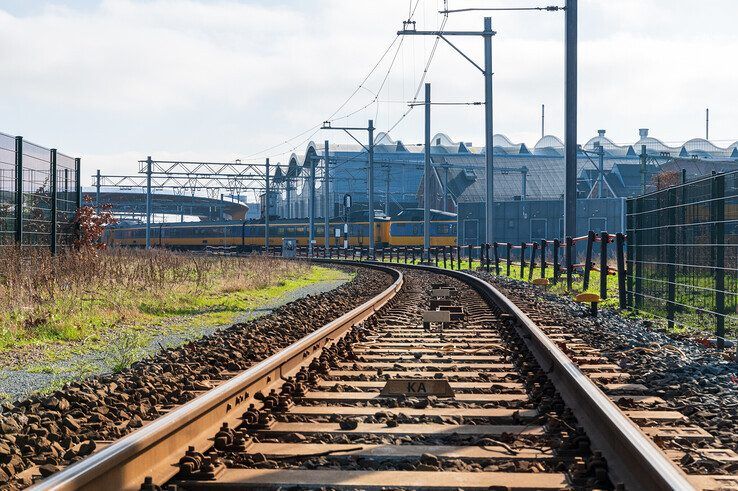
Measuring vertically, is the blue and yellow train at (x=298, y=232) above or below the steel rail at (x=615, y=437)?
above

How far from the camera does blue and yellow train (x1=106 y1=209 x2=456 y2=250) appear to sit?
199ft

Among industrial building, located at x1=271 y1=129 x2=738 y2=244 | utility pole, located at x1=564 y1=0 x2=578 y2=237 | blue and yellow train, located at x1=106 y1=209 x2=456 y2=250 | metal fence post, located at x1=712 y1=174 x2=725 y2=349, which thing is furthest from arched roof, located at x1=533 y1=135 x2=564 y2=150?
metal fence post, located at x1=712 y1=174 x2=725 y2=349

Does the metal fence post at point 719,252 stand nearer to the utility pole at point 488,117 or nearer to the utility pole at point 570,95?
the utility pole at point 570,95

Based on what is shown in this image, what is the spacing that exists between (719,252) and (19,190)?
1262 centimetres

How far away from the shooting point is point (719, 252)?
9820 millimetres

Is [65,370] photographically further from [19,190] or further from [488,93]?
[488,93]

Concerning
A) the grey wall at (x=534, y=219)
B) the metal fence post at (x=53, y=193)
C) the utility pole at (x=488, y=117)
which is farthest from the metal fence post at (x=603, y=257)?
the grey wall at (x=534, y=219)

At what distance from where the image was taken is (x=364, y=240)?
63438 mm

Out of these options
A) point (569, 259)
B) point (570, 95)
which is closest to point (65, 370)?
point (569, 259)

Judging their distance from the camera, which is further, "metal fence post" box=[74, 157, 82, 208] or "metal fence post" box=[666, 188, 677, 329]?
"metal fence post" box=[74, 157, 82, 208]

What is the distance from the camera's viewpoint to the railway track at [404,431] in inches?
158

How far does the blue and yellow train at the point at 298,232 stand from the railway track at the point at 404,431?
1843 inches

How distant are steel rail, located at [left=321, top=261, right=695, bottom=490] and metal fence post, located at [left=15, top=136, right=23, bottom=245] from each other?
12.3 meters

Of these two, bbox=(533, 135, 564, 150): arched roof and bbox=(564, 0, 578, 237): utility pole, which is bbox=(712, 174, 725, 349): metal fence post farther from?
bbox=(533, 135, 564, 150): arched roof
